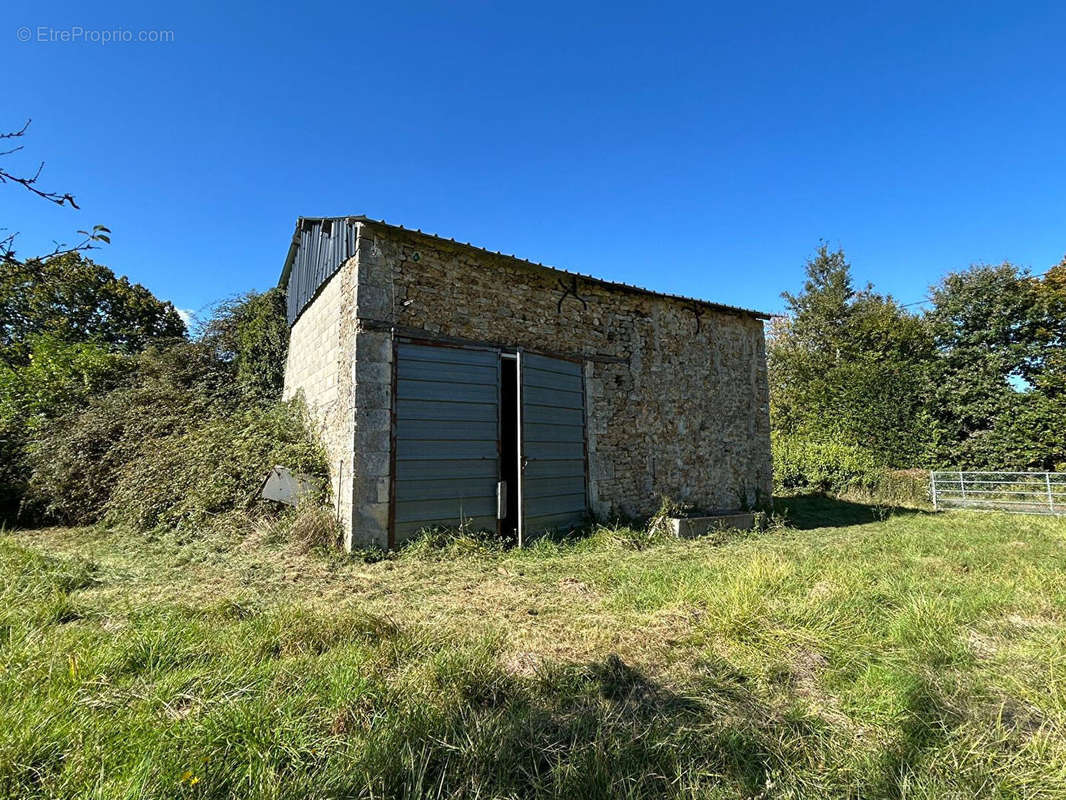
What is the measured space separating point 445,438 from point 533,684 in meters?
4.08

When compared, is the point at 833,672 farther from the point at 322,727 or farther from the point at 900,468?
the point at 900,468

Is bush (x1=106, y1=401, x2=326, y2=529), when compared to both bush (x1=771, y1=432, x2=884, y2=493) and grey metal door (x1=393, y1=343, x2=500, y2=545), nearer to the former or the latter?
grey metal door (x1=393, y1=343, x2=500, y2=545)

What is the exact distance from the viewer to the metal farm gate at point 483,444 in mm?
6160

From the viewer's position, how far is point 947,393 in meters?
13.8

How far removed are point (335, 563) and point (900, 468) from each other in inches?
628

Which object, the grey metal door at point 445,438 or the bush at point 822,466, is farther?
the bush at point 822,466

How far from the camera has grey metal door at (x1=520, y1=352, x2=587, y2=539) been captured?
22.9 ft

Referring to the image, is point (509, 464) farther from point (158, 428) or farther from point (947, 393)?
point (947, 393)

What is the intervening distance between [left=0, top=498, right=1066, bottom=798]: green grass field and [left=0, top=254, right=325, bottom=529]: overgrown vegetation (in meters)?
2.15

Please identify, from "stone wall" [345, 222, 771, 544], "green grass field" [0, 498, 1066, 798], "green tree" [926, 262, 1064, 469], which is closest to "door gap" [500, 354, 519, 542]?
"stone wall" [345, 222, 771, 544]

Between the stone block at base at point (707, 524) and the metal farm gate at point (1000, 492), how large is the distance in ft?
20.0

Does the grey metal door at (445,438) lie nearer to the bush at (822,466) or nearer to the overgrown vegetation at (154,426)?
the overgrown vegetation at (154,426)

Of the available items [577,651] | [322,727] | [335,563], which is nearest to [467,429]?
[335,563]

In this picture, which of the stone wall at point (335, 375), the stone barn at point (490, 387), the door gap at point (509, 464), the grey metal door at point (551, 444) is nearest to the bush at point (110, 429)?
the stone barn at point (490, 387)
